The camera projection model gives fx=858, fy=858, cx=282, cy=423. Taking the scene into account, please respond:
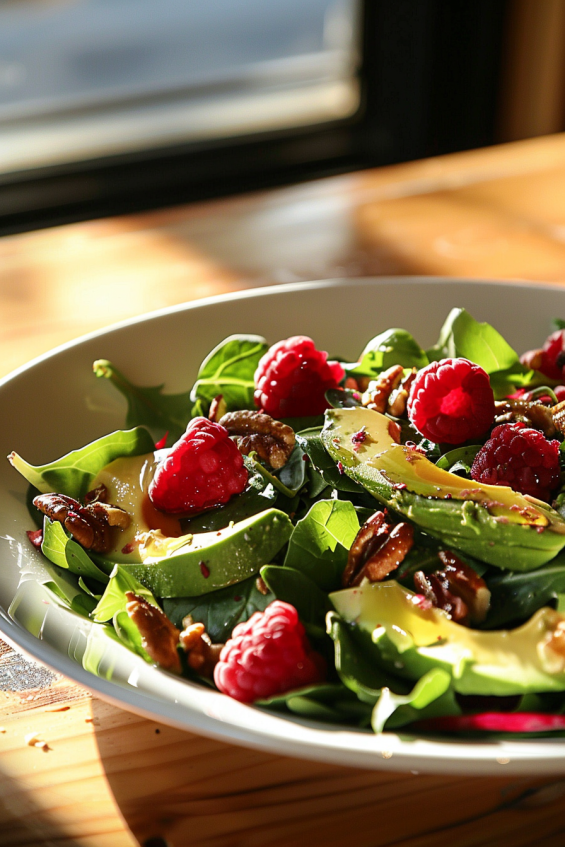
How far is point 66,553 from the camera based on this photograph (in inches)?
30.0

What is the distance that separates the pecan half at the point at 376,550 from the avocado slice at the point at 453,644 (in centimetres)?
2

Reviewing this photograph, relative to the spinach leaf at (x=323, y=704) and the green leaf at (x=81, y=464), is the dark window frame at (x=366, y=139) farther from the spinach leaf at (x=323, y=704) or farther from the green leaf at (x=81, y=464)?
the spinach leaf at (x=323, y=704)

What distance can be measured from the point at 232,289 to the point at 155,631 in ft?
3.16

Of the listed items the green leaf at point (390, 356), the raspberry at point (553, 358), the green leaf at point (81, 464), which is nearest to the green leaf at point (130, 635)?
the green leaf at point (81, 464)

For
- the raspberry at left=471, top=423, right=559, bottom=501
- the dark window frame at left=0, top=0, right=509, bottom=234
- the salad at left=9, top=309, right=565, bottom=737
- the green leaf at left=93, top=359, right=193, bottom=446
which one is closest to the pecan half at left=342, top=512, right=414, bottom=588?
the salad at left=9, top=309, right=565, bottom=737

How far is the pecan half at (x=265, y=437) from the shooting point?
84 cm

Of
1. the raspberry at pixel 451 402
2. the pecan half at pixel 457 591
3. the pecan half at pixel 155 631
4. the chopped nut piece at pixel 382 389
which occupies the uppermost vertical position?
the raspberry at pixel 451 402

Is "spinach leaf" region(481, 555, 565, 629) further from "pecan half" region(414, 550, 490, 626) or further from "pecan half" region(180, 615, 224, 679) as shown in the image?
"pecan half" region(180, 615, 224, 679)

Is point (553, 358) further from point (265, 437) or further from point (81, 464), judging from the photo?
point (81, 464)

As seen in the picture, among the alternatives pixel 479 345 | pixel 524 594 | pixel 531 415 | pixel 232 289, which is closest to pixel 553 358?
pixel 479 345

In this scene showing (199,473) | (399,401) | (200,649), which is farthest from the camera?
(399,401)

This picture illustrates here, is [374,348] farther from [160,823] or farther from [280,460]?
[160,823]

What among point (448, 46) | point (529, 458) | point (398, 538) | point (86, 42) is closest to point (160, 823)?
point (398, 538)

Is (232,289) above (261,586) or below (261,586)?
below
